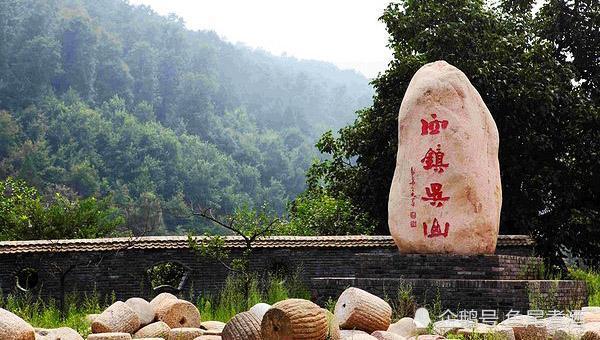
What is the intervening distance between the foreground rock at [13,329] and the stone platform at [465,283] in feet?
17.3

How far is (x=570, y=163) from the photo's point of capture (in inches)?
742

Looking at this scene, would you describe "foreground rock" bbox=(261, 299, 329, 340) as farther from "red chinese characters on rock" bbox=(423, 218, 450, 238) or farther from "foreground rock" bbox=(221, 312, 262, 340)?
"red chinese characters on rock" bbox=(423, 218, 450, 238)

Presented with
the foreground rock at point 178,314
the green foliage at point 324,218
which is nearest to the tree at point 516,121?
the green foliage at point 324,218

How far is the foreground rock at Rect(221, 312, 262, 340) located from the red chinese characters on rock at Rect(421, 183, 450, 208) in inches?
188

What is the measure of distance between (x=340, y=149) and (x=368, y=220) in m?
2.08

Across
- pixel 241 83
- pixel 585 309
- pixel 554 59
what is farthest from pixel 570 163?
pixel 241 83

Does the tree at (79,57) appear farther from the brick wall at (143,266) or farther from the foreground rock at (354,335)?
the foreground rock at (354,335)

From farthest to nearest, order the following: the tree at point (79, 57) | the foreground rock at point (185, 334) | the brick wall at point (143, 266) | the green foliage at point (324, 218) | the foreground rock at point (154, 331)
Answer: the tree at point (79, 57) → the green foliage at point (324, 218) → the brick wall at point (143, 266) → the foreground rock at point (154, 331) → the foreground rock at point (185, 334)

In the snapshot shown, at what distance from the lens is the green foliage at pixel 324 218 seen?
67.2 feet

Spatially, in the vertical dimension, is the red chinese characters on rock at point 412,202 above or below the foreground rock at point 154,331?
above

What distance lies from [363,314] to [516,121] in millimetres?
10371

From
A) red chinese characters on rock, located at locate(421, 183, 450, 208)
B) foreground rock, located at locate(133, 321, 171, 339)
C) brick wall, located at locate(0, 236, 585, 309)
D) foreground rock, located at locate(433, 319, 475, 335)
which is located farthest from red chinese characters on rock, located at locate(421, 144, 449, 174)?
foreground rock, located at locate(133, 321, 171, 339)

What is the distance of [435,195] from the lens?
1244 centimetres

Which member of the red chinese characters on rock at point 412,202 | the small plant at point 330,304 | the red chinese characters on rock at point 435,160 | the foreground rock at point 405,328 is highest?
the red chinese characters on rock at point 435,160
